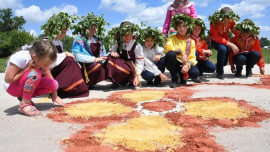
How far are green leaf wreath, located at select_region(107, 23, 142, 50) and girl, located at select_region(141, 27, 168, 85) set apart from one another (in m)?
0.24

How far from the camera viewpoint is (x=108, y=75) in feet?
18.4

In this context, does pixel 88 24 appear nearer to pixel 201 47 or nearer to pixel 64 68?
pixel 64 68

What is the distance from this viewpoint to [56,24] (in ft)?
17.5

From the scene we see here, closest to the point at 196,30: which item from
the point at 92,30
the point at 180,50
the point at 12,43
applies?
the point at 180,50

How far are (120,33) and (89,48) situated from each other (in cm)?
69

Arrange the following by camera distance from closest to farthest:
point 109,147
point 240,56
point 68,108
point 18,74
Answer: point 109,147, point 18,74, point 68,108, point 240,56

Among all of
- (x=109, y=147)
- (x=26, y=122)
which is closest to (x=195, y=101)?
(x=109, y=147)

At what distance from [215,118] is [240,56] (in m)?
3.79

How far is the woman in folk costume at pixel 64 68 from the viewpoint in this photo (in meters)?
5.07

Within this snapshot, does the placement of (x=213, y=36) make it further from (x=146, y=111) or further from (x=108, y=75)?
(x=146, y=111)

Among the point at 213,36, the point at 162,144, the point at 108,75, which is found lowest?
the point at 162,144

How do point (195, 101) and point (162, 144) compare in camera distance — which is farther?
point (195, 101)

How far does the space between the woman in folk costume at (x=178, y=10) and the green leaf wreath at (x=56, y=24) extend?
8.19ft

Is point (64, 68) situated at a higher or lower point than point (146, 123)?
higher
